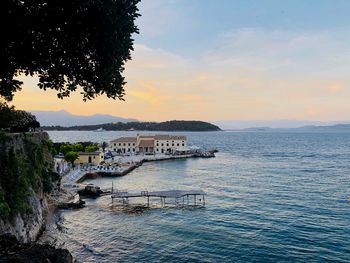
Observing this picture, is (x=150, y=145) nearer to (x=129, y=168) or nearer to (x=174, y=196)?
(x=129, y=168)

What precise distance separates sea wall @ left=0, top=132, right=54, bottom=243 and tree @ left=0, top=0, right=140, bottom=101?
11.7 meters

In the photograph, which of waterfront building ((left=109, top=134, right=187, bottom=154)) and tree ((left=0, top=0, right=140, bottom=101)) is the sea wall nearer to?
tree ((left=0, top=0, right=140, bottom=101))

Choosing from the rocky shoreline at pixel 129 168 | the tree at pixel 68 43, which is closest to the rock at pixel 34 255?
the tree at pixel 68 43

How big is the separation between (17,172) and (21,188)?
112 centimetres

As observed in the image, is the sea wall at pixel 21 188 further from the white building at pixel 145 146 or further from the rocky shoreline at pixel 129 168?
the white building at pixel 145 146

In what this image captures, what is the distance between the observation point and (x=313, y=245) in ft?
95.6

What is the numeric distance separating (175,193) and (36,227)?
61.6ft

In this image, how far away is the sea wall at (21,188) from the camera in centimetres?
2505

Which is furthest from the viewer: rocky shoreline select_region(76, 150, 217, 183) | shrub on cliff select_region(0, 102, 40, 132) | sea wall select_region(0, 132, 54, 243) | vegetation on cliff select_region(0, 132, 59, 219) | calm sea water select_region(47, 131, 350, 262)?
rocky shoreline select_region(76, 150, 217, 183)

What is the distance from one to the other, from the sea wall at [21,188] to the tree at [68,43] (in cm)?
1166

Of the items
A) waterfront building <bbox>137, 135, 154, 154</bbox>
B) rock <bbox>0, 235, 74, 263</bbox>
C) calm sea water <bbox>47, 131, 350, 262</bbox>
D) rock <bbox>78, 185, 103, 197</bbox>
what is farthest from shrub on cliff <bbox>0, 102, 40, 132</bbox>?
waterfront building <bbox>137, 135, 154, 154</bbox>

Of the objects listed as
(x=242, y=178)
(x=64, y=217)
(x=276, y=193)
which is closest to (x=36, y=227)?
(x=64, y=217)

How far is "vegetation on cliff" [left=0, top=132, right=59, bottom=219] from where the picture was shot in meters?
25.3

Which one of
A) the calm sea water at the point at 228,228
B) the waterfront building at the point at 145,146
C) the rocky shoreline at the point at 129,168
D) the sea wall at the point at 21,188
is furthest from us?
the waterfront building at the point at 145,146
